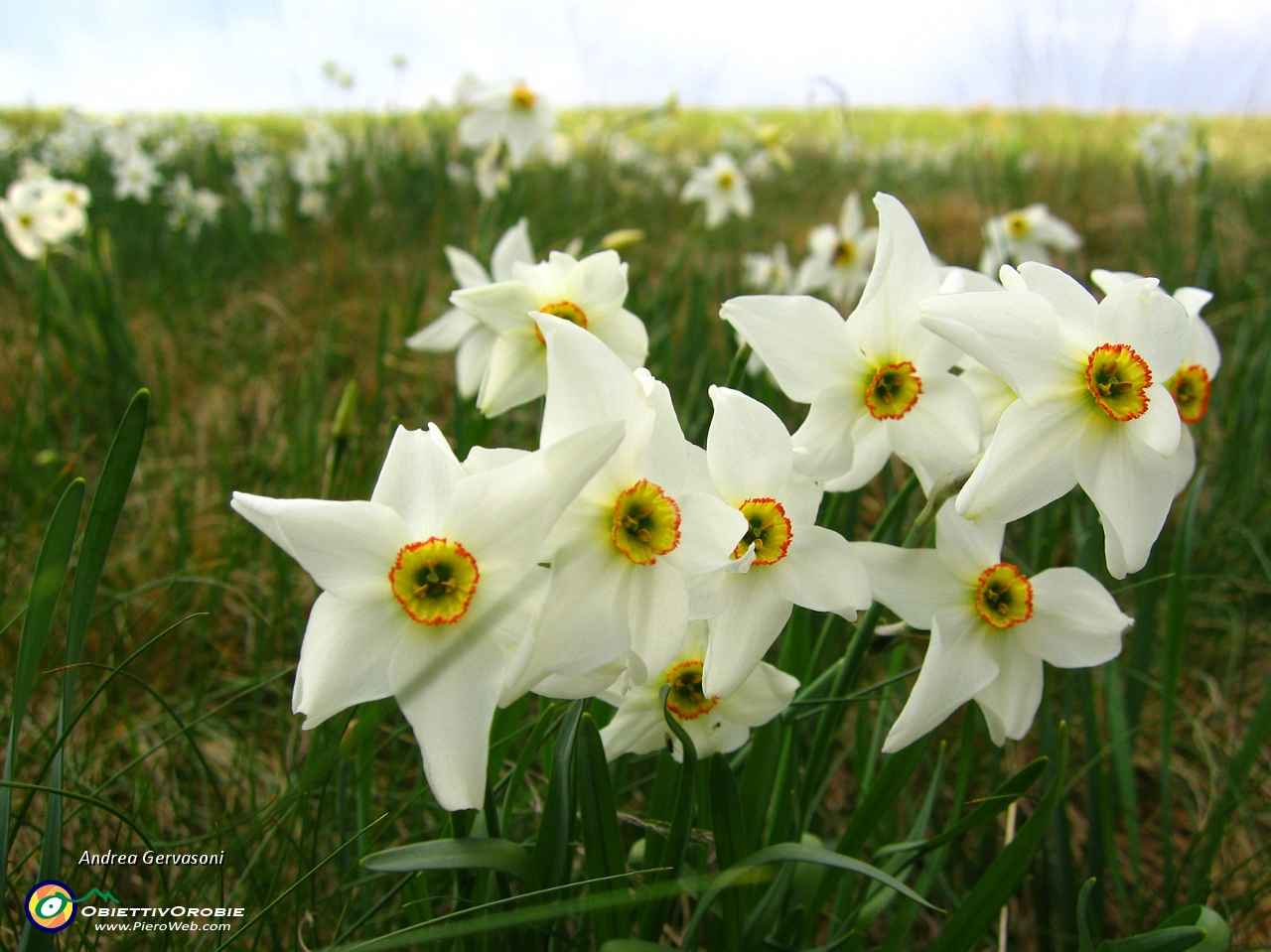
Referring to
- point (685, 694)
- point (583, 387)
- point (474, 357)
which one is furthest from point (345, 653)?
point (474, 357)

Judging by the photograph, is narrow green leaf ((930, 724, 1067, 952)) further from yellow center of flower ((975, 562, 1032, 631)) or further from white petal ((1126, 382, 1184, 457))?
white petal ((1126, 382, 1184, 457))

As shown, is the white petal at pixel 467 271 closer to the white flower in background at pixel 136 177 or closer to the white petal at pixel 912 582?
the white petal at pixel 912 582

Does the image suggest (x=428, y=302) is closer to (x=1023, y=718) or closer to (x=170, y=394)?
(x=170, y=394)

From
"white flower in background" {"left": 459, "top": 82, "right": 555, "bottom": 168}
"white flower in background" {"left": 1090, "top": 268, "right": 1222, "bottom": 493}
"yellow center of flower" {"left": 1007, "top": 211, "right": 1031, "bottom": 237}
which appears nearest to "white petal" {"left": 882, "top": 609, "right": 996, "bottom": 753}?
"white flower in background" {"left": 1090, "top": 268, "right": 1222, "bottom": 493}

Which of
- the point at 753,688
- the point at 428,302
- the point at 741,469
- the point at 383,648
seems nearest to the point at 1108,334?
the point at 741,469

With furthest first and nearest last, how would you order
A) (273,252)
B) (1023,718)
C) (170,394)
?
1. (273,252)
2. (170,394)
3. (1023,718)

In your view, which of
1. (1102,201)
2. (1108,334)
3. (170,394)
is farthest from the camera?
(1102,201)

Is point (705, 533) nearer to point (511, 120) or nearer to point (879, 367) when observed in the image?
point (879, 367)
